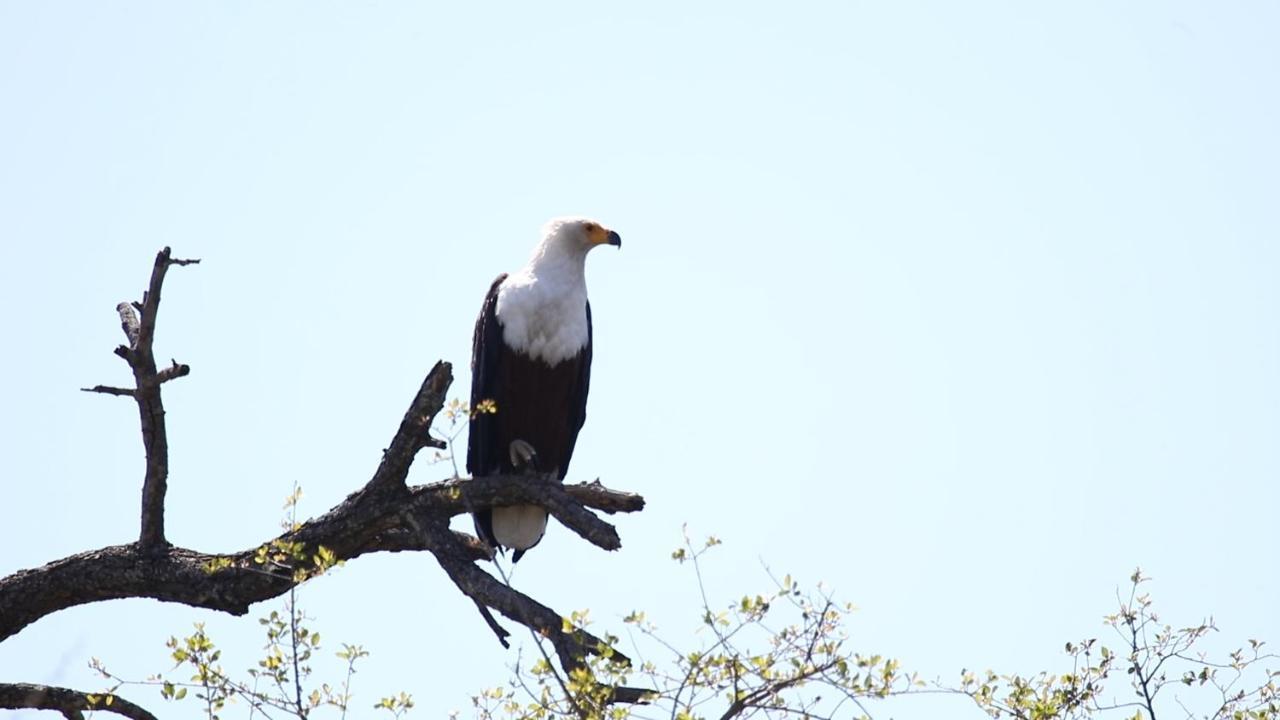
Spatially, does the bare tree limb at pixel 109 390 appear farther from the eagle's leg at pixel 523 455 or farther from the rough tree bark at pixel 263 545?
the eagle's leg at pixel 523 455

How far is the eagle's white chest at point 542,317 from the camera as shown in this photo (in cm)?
690

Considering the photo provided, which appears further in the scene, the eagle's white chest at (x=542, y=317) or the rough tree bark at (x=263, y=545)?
the eagle's white chest at (x=542, y=317)

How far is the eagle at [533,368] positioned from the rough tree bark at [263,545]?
101cm

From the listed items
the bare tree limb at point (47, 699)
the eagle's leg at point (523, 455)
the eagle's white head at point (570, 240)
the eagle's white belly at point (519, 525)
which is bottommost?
the bare tree limb at point (47, 699)

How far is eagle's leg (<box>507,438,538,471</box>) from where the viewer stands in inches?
283

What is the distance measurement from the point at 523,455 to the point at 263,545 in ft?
5.99

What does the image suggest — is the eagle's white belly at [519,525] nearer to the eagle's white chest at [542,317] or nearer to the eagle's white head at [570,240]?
the eagle's white chest at [542,317]

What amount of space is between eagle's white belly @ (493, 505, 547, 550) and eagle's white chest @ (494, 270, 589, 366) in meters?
0.70

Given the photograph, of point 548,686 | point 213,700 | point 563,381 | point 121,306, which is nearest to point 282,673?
point 213,700

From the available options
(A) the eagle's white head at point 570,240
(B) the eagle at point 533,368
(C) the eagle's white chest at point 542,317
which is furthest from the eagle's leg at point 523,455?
(A) the eagle's white head at point 570,240

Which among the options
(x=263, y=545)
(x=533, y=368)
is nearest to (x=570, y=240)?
(x=533, y=368)

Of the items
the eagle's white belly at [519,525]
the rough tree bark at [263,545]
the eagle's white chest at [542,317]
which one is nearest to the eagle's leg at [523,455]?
the eagle's white belly at [519,525]

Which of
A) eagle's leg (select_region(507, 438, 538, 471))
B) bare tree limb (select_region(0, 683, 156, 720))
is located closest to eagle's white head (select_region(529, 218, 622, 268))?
eagle's leg (select_region(507, 438, 538, 471))

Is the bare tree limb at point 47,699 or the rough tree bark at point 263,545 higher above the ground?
the rough tree bark at point 263,545
